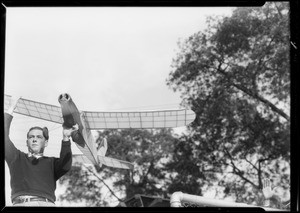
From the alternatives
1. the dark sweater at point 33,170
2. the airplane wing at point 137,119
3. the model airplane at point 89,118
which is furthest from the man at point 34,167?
the airplane wing at point 137,119

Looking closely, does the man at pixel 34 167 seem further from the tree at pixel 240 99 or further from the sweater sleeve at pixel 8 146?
the tree at pixel 240 99

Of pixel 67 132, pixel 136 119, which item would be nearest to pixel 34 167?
pixel 67 132

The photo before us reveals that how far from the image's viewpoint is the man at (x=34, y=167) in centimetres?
296

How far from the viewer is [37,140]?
3217mm

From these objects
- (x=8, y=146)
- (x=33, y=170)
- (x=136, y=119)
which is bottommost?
(x=33, y=170)

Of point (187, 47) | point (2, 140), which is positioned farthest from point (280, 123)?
point (2, 140)

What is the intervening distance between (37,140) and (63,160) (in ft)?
0.78

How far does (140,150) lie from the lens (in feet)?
24.3

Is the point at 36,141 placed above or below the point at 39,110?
below

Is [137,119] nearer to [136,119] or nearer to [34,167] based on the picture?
[136,119]

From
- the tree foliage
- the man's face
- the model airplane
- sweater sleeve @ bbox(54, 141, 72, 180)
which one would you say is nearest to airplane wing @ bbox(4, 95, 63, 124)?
the model airplane
